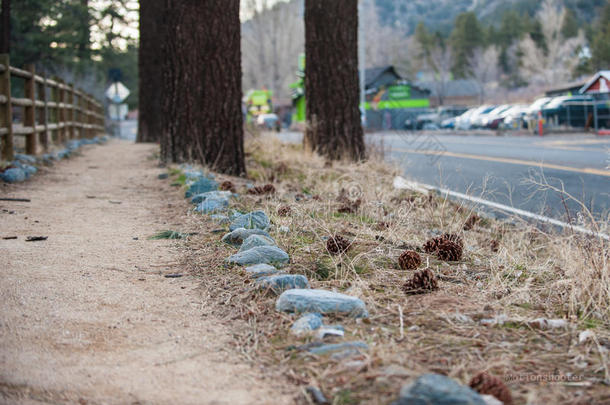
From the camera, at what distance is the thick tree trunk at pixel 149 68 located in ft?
52.7

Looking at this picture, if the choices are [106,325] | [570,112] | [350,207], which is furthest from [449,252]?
[570,112]

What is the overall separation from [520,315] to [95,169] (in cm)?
808

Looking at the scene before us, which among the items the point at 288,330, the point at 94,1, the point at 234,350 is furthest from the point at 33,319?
the point at 94,1

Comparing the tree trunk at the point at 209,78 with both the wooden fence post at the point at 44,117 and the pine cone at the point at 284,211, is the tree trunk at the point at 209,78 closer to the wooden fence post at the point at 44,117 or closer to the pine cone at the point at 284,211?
the pine cone at the point at 284,211

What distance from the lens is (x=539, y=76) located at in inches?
3713

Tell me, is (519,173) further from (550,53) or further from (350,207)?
(550,53)

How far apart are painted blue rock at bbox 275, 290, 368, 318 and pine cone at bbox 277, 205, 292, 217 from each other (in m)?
2.09

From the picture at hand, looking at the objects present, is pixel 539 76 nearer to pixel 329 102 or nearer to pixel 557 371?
pixel 329 102

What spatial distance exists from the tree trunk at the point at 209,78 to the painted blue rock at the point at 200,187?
163cm

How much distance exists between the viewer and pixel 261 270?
132 inches

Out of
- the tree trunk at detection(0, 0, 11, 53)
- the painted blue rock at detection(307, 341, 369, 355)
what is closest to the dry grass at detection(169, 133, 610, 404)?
the painted blue rock at detection(307, 341, 369, 355)

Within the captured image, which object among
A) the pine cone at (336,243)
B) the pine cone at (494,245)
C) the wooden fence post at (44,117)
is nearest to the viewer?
the pine cone at (336,243)

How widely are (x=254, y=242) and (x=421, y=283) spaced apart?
1.12 meters

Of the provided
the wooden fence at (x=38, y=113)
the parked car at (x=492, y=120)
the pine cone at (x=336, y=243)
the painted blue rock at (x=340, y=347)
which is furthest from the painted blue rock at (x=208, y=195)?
the parked car at (x=492, y=120)
